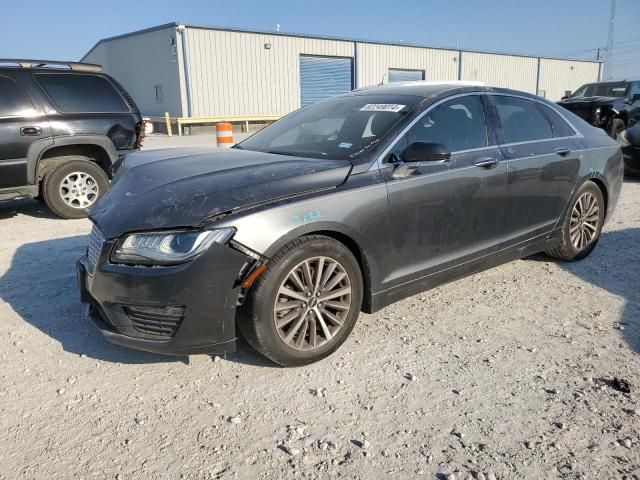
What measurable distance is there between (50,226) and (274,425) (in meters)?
5.00

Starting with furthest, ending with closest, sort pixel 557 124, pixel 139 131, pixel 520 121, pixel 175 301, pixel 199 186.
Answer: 1. pixel 139 131
2. pixel 557 124
3. pixel 520 121
4. pixel 199 186
5. pixel 175 301

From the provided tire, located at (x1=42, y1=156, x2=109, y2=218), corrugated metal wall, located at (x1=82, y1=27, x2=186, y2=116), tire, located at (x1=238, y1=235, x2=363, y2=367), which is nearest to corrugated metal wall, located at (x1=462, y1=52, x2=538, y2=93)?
corrugated metal wall, located at (x1=82, y1=27, x2=186, y2=116)

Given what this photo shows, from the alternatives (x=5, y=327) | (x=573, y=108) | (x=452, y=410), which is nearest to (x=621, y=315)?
(x=452, y=410)

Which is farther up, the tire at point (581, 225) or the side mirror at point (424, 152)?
the side mirror at point (424, 152)

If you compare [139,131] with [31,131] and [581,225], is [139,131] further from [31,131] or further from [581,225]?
[581,225]

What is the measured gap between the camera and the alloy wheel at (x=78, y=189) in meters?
6.67

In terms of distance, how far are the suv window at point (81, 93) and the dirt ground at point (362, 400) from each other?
11.3ft

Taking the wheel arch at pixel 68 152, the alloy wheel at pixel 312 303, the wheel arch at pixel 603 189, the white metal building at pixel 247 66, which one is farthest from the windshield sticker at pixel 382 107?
the white metal building at pixel 247 66

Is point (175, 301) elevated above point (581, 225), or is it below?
above

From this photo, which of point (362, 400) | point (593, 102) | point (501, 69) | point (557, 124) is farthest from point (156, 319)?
point (501, 69)

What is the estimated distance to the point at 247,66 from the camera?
24.8m

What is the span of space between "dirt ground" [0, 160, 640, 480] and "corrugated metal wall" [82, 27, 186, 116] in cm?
2163

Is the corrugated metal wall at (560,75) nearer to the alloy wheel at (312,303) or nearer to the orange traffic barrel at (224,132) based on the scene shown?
the orange traffic barrel at (224,132)

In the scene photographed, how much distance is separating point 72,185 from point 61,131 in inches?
27.3
